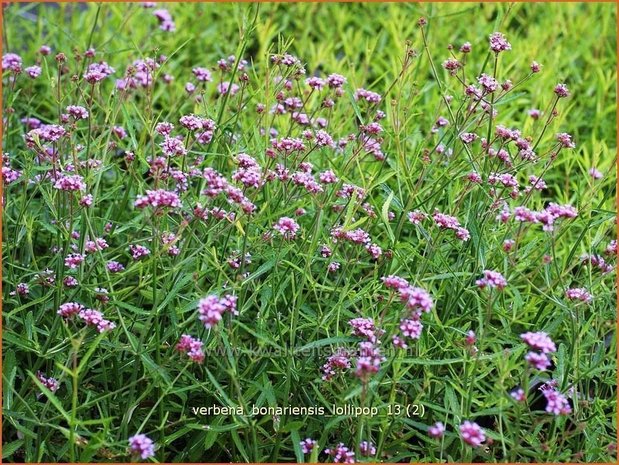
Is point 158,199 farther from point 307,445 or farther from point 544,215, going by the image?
point 544,215

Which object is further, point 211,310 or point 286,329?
point 286,329

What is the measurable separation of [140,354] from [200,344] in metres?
0.19

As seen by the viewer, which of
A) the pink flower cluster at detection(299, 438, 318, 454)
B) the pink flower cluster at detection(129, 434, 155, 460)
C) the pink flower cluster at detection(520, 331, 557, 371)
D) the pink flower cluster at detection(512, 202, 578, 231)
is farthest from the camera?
the pink flower cluster at detection(299, 438, 318, 454)

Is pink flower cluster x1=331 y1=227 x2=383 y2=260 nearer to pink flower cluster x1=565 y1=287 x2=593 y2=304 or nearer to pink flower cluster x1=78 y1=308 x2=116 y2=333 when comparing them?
pink flower cluster x1=565 y1=287 x2=593 y2=304

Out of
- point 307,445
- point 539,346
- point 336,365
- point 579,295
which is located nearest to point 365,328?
Answer: point 336,365

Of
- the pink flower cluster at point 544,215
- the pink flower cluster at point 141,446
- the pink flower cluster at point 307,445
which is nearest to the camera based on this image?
the pink flower cluster at point 141,446

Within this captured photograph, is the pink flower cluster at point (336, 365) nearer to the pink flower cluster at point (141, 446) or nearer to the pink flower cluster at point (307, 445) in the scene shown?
the pink flower cluster at point (307, 445)

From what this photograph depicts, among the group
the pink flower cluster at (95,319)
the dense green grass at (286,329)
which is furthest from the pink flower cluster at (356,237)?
the pink flower cluster at (95,319)

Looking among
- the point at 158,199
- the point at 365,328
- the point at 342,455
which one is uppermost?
the point at 158,199

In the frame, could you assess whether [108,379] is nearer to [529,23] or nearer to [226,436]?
[226,436]

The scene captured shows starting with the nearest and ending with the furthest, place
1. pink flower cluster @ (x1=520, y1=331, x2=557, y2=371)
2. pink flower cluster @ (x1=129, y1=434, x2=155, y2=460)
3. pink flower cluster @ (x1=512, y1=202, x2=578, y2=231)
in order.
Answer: pink flower cluster @ (x1=520, y1=331, x2=557, y2=371), pink flower cluster @ (x1=129, y1=434, x2=155, y2=460), pink flower cluster @ (x1=512, y1=202, x2=578, y2=231)

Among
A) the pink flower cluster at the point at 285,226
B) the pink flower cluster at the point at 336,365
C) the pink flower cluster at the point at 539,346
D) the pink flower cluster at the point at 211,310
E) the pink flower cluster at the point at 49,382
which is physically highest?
the pink flower cluster at the point at 539,346

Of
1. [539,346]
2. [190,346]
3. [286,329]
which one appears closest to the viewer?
[539,346]

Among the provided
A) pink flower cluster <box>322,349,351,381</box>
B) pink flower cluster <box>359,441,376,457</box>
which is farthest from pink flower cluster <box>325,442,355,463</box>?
pink flower cluster <box>322,349,351,381</box>
